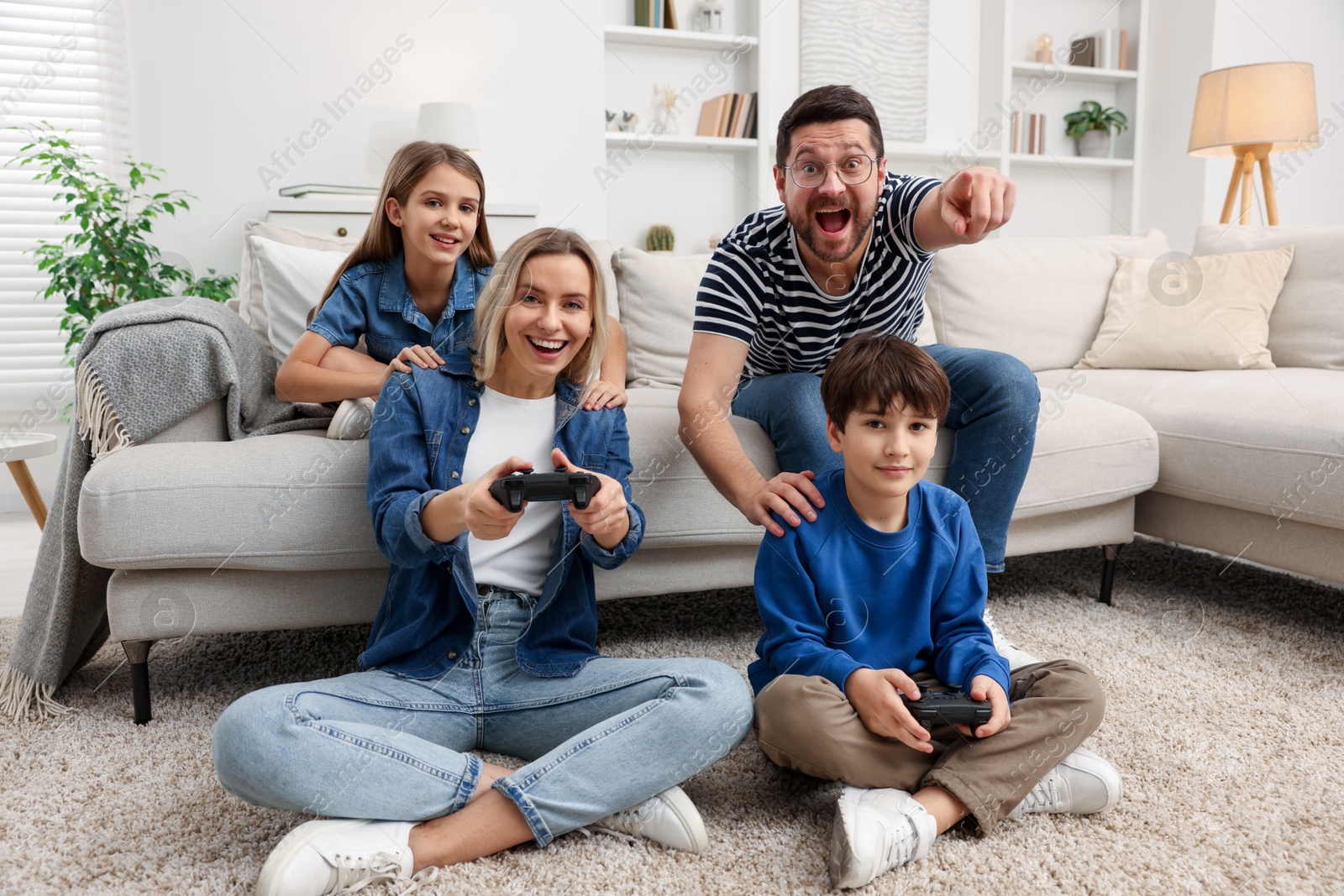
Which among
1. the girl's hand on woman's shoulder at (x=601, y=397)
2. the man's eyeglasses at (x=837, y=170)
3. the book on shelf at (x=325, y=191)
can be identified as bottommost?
the girl's hand on woman's shoulder at (x=601, y=397)

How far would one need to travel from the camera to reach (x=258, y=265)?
1840 millimetres

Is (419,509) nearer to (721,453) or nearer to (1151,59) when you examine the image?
(721,453)

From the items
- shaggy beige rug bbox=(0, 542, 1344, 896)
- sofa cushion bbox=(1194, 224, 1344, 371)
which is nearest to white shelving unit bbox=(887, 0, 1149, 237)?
sofa cushion bbox=(1194, 224, 1344, 371)

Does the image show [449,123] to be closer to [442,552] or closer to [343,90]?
[343,90]

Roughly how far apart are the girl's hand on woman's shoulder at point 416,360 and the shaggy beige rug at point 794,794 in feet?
1.82

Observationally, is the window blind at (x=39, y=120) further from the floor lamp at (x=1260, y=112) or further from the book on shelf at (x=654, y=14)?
the floor lamp at (x=1260, y=112)

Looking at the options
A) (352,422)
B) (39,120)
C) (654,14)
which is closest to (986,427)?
(352,422)

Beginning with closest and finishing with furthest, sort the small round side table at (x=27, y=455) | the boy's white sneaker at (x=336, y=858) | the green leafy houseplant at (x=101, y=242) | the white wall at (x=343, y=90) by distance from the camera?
the boy's white sneaker at (x=336, y=858)
the small round side table at (x=27, y=455)
the green leafy houseplant at (x=101, y=242)
the white wall at (x=343, y=90)

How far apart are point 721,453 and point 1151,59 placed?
3933 mm

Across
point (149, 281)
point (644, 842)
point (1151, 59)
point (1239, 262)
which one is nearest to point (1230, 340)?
point (1239, 262)

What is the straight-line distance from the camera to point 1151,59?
4.20 meters

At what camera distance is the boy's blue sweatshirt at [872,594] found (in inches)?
44.2

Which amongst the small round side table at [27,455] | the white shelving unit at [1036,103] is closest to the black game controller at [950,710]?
the small round side table at [27,455]

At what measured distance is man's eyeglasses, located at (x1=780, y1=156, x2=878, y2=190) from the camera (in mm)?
1304
